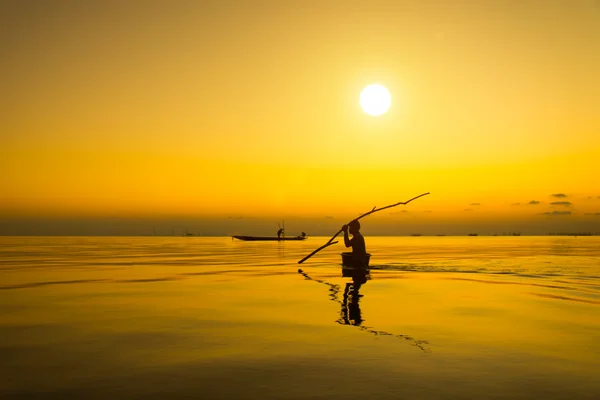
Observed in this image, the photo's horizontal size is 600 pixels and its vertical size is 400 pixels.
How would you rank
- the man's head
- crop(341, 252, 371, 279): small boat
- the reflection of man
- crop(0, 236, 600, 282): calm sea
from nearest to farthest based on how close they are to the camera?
the reflection of man, the man's head, crop(341, 252, 371, 279): small boat, crop(0, 236, 600, 282): calm sea

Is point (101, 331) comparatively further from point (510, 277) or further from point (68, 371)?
point (510, 277)

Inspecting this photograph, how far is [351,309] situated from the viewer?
65.4 feet

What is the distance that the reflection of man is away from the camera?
1742cm

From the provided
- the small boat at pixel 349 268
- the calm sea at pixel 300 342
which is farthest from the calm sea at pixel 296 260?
the calm sea at pixel 300 342

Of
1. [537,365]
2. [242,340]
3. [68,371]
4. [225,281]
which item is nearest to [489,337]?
[537,365]

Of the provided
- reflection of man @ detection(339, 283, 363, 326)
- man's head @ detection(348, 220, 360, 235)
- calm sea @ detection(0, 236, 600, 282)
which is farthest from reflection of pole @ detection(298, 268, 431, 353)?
calm sea @ detection(0, 236, 600, 282)

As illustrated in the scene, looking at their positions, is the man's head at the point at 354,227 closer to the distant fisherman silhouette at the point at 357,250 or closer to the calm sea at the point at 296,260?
the distant fisherman silhouette at the point at 357,250

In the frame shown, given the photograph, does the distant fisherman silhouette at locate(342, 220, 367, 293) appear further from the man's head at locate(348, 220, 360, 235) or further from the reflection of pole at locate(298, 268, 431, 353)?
the reflection of pole at locate(298, 268, 431, 353)

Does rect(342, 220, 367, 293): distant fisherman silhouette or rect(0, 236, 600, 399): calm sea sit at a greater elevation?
rect(342, 220, 367, 293): distant fisherman silhouette

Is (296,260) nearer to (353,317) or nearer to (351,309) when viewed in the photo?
(351,309)

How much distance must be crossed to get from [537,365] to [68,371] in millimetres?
10781

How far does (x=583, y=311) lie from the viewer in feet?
64.6

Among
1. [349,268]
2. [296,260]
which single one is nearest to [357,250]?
[349,268]

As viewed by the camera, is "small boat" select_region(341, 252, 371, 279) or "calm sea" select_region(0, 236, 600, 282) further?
"calm sea" select_region(0, 236, 600, 282)
